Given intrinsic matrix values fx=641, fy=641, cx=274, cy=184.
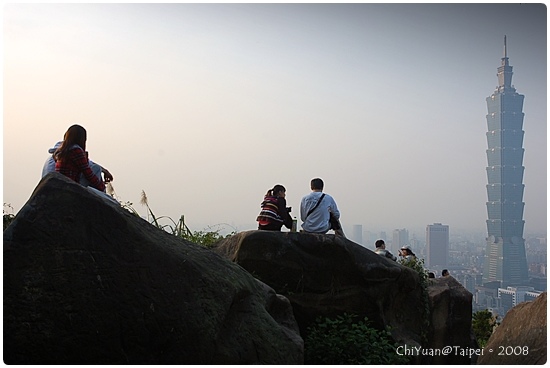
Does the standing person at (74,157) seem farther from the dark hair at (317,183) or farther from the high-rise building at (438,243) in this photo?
the high-rise building at (438,243)

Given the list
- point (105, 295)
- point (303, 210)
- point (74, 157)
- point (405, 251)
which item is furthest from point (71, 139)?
point (405, 251)

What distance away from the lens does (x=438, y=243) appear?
16.1 meters

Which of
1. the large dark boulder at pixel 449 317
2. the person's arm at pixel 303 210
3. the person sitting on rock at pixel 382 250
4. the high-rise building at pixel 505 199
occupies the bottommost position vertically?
the large dark boulder at pixel 449 317

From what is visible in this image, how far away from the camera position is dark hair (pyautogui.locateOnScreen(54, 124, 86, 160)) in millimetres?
6870

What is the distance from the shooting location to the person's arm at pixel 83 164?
6.90 m

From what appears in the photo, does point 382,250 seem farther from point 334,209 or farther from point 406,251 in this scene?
point 334,209

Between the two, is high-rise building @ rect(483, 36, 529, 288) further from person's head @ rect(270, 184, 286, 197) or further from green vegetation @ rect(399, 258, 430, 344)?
person's head @ rect(270, 184, 286, 197)

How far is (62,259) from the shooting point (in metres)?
5.75

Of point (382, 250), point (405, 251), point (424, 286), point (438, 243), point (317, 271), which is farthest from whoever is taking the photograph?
point (438, 243)

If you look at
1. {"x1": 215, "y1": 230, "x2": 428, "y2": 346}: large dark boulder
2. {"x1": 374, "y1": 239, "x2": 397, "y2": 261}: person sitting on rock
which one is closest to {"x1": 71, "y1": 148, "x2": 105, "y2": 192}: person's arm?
{"x1": 215, "y1": 230, "x2": 428, "y2": 346}: large dark boulder

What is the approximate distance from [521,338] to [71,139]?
5830mm

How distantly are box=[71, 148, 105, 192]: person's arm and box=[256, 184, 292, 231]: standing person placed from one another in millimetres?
3453

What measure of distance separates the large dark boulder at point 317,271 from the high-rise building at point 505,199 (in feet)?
39.0

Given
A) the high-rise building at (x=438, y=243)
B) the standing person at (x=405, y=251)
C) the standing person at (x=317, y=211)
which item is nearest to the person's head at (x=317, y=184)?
the standing person at (x=317, y=211)
